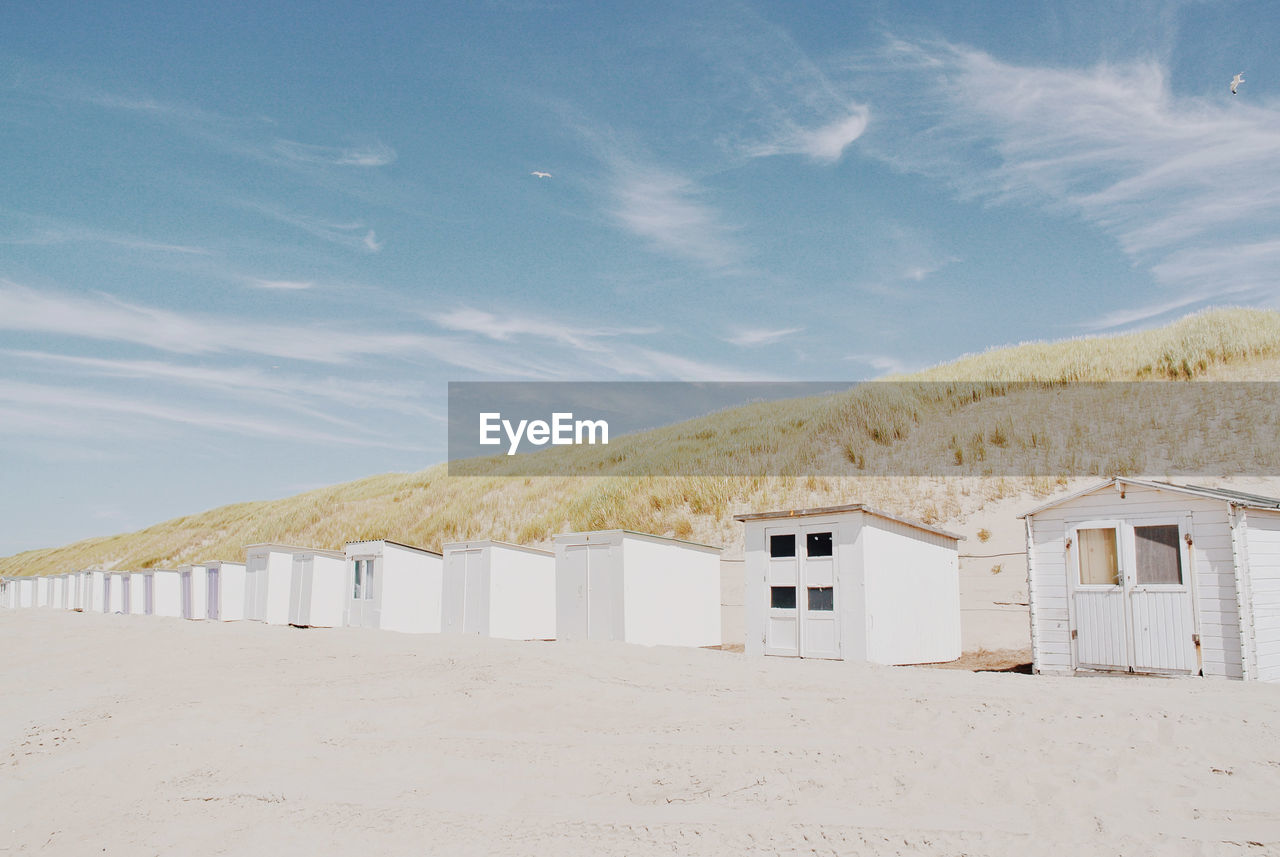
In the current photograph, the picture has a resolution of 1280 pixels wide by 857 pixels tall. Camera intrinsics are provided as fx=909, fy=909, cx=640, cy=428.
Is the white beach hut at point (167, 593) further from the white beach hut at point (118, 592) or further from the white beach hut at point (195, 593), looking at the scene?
the white beach hut at point (118, 592)

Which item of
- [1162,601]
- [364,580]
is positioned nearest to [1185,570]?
[1162,601]

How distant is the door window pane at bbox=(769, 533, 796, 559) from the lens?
15570 mm

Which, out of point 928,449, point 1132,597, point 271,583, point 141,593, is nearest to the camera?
point 1132,597

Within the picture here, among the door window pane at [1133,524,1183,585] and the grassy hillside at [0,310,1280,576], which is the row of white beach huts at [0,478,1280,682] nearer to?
the door window pane at [1133,524,1183,585]

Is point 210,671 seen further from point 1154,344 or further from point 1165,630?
point 1154,344

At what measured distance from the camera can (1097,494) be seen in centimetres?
1279

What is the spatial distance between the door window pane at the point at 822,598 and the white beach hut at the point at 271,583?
15.4 m

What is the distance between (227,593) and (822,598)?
19863 millimetres

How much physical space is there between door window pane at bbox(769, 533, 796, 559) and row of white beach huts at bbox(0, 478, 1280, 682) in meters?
0.05

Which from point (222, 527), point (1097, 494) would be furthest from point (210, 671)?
point (222, 527)

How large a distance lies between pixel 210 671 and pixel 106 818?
5.85 metres

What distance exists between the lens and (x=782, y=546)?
618 inches

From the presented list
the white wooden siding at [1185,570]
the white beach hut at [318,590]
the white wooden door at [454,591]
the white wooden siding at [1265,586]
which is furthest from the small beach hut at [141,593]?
the white wooden siding at [1265,586]

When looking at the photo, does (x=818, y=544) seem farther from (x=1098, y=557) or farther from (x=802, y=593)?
(x=1098, y=557)
